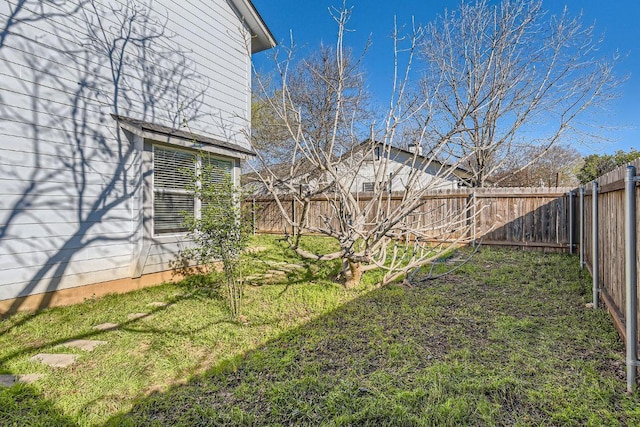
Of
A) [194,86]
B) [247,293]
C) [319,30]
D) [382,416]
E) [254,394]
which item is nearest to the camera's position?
[382,416]

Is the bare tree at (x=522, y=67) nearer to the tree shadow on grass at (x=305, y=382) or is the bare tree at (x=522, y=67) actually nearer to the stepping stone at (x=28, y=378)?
the tree shadow on grass at (x=305, y=382)

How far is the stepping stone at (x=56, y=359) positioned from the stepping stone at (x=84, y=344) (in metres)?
0.17

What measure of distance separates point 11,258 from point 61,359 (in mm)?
1825

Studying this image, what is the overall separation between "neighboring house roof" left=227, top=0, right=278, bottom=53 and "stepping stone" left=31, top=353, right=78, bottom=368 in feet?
22.7

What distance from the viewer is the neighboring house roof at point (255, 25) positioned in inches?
283

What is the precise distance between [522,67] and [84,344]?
46.5ft

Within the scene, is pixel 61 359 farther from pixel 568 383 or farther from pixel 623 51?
pixel 623 51

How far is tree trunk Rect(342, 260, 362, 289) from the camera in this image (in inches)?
201

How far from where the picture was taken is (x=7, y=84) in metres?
3.89

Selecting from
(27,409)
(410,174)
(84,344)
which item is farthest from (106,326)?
(410,174)

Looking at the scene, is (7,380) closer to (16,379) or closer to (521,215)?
(16,379)

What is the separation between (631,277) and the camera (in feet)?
7.98

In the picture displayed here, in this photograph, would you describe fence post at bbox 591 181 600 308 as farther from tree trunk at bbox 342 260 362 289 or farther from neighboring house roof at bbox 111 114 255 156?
neighboring house roof at bbox 111 114 255 156

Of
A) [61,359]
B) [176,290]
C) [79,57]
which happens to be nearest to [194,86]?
[79,57]
